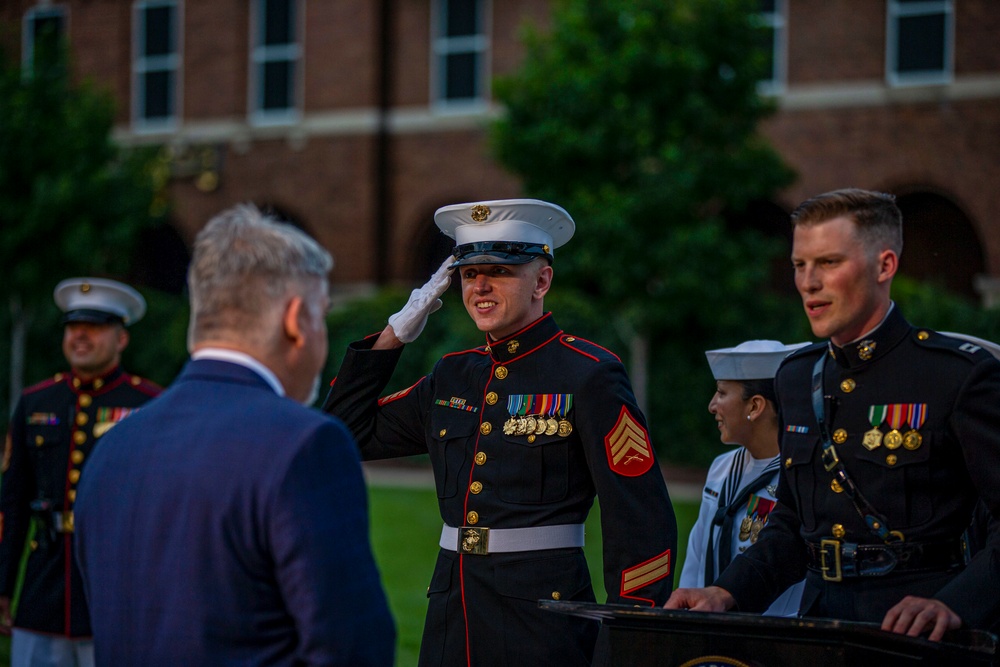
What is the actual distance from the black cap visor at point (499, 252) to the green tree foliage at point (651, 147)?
1204cm

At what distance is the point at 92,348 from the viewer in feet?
20.3

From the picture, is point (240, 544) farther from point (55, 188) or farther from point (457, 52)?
point (457, 52)

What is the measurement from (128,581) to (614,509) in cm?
170

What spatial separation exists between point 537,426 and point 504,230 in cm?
71

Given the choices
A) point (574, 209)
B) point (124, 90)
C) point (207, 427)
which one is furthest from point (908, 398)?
point (124, 90)

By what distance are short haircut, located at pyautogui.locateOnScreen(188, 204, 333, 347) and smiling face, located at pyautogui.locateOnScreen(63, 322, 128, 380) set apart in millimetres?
3894

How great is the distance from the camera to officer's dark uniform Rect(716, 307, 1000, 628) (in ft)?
10.7

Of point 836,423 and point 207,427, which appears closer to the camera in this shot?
point 207,427

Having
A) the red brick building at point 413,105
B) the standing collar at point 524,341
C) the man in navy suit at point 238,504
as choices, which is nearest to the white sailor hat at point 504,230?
the standing collar at point 524,341

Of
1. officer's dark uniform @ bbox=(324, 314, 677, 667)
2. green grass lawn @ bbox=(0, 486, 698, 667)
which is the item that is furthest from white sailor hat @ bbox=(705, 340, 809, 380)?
green grass lawn @ bbox=(0, 486, 698, 667)

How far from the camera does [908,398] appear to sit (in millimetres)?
3465

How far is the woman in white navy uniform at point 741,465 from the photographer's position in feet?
15.3

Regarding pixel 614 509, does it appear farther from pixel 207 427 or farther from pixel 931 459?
pixel 207 427

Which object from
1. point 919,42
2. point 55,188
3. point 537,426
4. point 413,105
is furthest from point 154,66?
point 537,426
